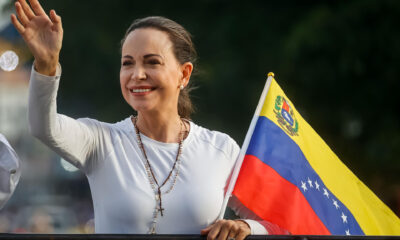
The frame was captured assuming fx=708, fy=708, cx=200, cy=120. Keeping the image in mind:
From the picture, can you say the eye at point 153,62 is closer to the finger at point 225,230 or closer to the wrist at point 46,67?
the wrist at point 46,67

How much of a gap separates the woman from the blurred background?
156 inches

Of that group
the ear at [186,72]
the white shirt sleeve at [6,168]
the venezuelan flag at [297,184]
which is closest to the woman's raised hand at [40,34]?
the white shirt sleeve at [6,168]

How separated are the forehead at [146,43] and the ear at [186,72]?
0.14 meters

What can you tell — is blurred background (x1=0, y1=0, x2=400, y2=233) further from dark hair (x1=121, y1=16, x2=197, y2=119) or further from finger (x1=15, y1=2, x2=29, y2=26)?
finger (x1=15, y1=2, x2=29, y2=26)

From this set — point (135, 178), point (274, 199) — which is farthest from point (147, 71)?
point (274, 199)

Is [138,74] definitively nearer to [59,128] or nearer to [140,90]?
[140,90]

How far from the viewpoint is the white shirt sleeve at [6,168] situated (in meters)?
2.52

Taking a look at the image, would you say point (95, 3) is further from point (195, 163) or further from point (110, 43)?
point (195, 163)

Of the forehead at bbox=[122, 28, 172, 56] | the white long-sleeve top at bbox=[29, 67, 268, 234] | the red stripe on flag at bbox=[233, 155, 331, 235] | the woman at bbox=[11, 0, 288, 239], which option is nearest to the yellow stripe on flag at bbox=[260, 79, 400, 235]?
the red stripe on flag at bbox=[233, 155, 331, 235]

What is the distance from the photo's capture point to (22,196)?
23.8m

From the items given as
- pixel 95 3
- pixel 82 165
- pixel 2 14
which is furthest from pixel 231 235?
pixel 95 3

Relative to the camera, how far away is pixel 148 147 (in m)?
2.74

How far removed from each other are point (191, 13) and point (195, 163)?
21.7 ft

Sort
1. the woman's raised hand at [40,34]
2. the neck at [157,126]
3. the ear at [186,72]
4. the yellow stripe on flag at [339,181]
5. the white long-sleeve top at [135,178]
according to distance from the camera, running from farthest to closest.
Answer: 1. the yellow stripe on flag at [339,181]
2. the ear at [186,72]
3. the neck at [157,126]
4. the white long-sleeve top at [135,178]
5. the woman's raised hand at [40,34]
